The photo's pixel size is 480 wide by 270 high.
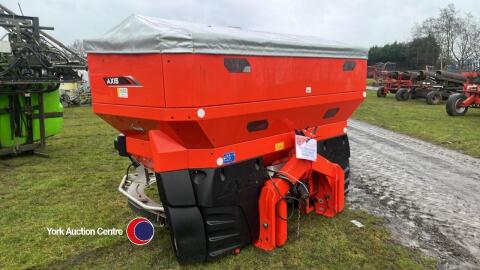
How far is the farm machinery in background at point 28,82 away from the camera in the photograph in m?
6.31

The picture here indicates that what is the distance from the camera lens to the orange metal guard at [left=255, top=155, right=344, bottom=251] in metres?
3.39

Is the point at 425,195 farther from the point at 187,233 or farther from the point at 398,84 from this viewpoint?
the point at 398,84

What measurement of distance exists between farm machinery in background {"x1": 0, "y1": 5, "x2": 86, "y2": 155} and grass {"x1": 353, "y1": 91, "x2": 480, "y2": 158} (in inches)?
292

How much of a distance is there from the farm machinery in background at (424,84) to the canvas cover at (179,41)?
52.8 feet

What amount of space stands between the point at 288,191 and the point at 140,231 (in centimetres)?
136

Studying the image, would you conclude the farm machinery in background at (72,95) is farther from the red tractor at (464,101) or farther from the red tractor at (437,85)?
the red tractor at (437,85)

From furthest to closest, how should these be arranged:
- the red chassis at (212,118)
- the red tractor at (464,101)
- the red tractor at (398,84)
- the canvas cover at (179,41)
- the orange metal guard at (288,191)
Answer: the red tractor at (398,84) → the red tractor at (464,101) → the orange metal guard at (288,191) → the red chassis at (212,118) → the canvas cover at (179,41)

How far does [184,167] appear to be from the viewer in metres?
3.00

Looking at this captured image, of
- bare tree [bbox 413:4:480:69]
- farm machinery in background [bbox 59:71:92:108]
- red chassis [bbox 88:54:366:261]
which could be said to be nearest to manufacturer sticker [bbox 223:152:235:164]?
red chassis [bbox 88:54:366:261]

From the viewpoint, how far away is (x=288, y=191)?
3.66 m

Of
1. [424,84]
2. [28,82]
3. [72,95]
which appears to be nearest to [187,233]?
[28,82]

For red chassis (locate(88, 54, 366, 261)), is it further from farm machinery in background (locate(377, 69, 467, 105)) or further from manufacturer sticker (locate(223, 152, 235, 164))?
farm machinery in background (locate(377, 69, 467, 105))

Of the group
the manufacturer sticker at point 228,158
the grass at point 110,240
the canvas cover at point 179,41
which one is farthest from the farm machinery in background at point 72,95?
the manufacturer sticker at point 228,158

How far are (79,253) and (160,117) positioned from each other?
5.10 feet
